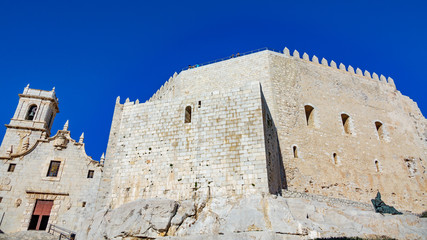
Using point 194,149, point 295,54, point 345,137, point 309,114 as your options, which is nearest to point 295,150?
point 309,114

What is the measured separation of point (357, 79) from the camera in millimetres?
26234

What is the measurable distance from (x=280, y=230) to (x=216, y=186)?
127 inches

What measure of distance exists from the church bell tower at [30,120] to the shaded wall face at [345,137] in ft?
65.1

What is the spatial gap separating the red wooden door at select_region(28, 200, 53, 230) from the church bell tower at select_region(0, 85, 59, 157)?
7.34 metres

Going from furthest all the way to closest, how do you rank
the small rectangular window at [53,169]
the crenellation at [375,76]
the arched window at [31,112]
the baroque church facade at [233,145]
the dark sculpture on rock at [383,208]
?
the arched window at [31,112] → the crenellation at [375,76] → the small rectangular window at [53,169] → the dark sculpture on rock at [383,208] → the baroque church facade at [233,145]

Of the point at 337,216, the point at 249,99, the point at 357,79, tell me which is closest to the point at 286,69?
the point at 357,79

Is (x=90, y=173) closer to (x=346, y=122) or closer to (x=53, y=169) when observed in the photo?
(x=53, y=169)

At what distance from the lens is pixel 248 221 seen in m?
12.0

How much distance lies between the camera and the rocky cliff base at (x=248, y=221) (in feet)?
38.7

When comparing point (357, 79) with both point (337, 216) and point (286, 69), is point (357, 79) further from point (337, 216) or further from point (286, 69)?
point (337, 216)

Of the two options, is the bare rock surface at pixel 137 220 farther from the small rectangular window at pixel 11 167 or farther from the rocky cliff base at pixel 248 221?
the small rectangular window at pixel 11 167

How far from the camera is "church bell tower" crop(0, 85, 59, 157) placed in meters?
25.9

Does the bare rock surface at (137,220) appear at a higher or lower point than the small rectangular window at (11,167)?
lower

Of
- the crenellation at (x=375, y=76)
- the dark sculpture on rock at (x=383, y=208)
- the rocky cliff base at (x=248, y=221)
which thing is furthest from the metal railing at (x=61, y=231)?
the crenellation at (x=375, y=76)
